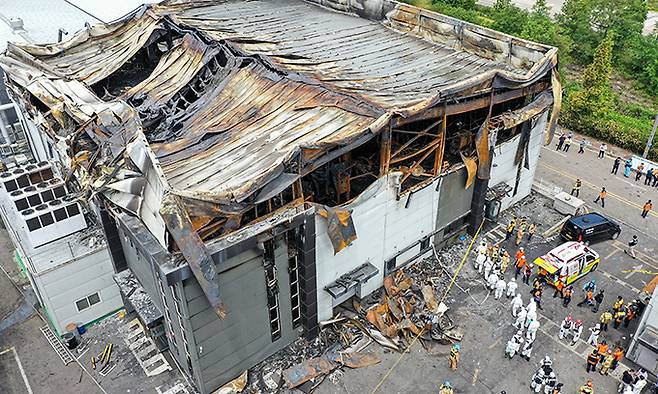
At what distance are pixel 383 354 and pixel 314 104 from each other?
11.7 metres

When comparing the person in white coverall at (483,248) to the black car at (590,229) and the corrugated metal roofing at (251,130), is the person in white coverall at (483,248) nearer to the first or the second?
the black car at (590,229)

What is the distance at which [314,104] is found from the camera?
24438mm

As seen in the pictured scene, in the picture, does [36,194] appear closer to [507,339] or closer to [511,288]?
[507,339]

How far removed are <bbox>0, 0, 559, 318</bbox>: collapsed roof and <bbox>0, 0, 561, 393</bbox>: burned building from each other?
10 centimetres

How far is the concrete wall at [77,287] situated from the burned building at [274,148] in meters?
0.98

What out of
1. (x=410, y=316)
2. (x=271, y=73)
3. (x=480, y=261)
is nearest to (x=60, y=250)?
(x=271, y=73)

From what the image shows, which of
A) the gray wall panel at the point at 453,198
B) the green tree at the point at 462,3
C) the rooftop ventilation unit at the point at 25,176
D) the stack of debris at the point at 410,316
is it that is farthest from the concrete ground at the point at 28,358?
the green tree at the point at 462,3

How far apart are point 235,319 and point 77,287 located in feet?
28.1

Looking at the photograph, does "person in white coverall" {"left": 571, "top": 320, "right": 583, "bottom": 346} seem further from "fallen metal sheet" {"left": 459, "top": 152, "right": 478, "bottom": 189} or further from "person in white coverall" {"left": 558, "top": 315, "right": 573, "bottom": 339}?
"fallen metal sheet" {"left": 459, "top": 152, "right": 478, "bottom": 189}

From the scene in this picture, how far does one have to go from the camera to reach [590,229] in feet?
97.7

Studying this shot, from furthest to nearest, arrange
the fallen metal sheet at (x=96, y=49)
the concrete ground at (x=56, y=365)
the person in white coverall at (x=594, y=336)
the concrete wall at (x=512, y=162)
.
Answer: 1. the fallen metal sheet at (x=96, y=49)
2. the concrete wall at (x=512, y=162)
3. the person in white coverall at (x=594, y=336)
4. the concrete ground at (x=56, y=365)

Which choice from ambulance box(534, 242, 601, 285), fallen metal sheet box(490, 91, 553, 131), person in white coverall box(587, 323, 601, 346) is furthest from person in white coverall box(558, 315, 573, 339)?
fallen metal sheet box(490, 91, 553, 131)

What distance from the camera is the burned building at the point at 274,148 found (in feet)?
65.3

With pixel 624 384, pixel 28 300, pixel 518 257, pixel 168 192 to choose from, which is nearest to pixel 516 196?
pixel 518 257
